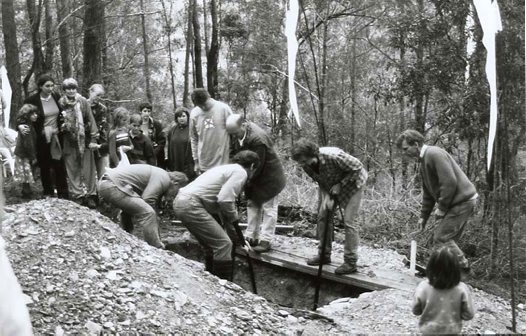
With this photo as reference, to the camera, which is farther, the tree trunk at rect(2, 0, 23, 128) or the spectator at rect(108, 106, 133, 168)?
the tree trunk at rect(2, 0, 23, 128)

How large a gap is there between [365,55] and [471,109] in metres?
12.0

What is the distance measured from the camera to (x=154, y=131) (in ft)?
26.5

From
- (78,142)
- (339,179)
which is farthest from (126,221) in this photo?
(339,179)

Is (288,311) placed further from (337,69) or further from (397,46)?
(337,69)

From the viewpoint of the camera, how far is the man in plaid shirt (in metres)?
5.91

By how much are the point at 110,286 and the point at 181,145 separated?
142 inches

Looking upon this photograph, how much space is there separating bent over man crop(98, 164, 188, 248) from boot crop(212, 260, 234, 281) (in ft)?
2.27

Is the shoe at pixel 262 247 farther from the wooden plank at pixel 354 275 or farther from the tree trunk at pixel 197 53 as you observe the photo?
the tree trunk at pixel 197 53

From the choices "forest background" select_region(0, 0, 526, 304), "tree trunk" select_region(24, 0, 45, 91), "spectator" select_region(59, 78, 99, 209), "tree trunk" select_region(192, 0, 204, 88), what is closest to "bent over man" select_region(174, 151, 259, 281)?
"spectator" select_region(59, 78, 99, 209)

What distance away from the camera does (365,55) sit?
20.2m

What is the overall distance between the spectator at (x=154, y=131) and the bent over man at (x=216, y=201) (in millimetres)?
1980

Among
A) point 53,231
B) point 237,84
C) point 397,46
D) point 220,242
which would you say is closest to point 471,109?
point 397,46

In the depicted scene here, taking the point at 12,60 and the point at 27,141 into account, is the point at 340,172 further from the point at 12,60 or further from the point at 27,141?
the point at 12,60

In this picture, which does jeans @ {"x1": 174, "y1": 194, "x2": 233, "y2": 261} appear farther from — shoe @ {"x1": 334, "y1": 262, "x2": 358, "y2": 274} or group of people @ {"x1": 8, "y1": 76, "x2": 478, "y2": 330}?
shoe @ {"x1": 334, "y1": 262, "x2": 358, "y2": 274}
